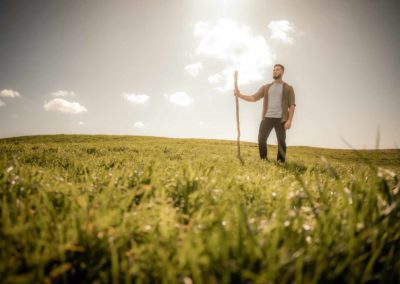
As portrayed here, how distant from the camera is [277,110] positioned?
10.6 m

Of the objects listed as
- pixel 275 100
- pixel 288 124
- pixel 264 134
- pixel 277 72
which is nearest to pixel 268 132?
pixel 264 134

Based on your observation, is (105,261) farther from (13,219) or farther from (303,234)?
(303,234)

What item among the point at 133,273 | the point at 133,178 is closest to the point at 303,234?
the point at 133,273

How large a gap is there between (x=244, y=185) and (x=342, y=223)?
1.46m

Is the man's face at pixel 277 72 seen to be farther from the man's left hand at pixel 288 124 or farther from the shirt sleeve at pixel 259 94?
the man's left hand at pixel 288 124

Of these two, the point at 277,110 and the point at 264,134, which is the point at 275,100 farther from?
the point at 264,134

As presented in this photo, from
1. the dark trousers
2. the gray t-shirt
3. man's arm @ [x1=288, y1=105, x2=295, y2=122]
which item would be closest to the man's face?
the gray t-shirt

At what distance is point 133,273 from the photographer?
1.38 meters

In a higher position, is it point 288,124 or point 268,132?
point 288,124

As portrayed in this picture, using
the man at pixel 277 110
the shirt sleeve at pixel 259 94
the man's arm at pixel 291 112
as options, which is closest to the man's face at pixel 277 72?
the man at pixel 277 110

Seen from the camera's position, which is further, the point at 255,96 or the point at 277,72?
the point at 255,96

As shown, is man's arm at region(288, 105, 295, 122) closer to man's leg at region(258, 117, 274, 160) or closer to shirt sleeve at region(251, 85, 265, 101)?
man's leg at region(258, 117, 274, 160)

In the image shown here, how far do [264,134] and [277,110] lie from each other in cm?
112

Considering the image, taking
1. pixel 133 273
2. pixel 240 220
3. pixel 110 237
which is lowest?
pixel 133 273
